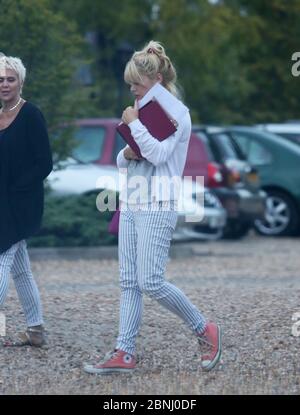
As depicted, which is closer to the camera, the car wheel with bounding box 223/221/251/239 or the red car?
the red car

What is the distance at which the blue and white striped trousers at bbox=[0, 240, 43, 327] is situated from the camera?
7.62 meters

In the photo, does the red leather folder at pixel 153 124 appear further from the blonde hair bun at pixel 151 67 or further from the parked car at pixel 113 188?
the parked car at pixel 113 188

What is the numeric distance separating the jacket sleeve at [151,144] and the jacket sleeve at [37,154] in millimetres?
729

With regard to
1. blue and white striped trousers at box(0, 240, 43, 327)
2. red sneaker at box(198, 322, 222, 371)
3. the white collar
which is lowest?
red sneaker at box(198, 322, 222, 371)

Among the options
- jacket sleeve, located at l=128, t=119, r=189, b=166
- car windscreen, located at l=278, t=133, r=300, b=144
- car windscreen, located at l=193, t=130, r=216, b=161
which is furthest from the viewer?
car windscreen, located at l=278, t=133, r=300, b=144

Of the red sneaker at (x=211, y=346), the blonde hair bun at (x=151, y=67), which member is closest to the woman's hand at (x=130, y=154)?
the blonde hair bun at (x=151, y=67)

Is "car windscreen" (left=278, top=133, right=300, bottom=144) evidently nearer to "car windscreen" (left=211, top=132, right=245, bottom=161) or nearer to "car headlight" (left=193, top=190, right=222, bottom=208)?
"car windscreen" (left=211, top=132, right=245, bottom=161)

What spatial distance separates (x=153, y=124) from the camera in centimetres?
717

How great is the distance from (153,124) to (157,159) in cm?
20

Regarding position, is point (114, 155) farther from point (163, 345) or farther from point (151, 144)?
point (151, 144)

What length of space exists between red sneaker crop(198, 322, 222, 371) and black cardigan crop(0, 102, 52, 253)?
119 centimetres

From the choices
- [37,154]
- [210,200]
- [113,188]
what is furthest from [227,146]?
[37,154]

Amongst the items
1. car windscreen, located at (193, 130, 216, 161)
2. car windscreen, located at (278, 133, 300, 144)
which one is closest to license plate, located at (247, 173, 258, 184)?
car windscreen, located at (193, 130, 216, 161)

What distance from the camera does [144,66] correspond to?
7.19 meters
